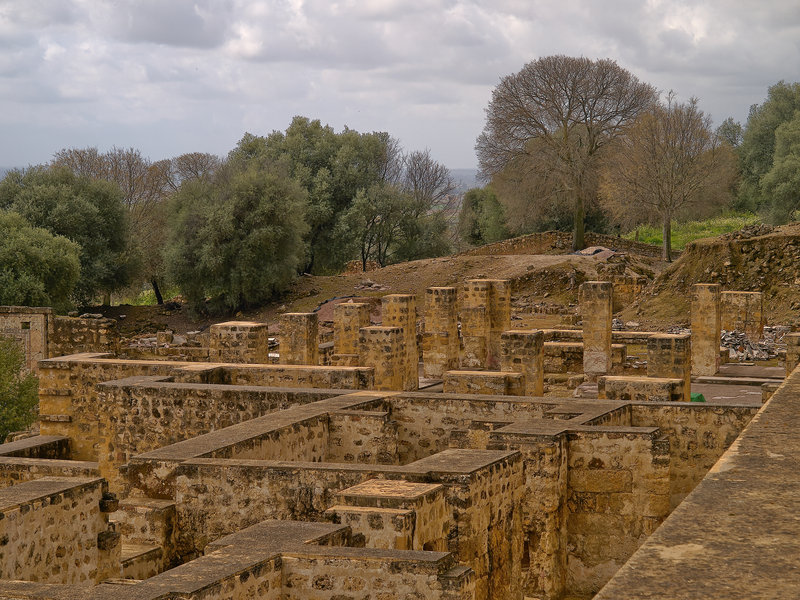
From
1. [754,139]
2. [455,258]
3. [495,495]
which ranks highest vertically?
Result: [754,139]

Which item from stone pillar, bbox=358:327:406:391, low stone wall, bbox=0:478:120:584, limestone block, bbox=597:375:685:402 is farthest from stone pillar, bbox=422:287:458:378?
low stone wall, bbox=0:478:120:584

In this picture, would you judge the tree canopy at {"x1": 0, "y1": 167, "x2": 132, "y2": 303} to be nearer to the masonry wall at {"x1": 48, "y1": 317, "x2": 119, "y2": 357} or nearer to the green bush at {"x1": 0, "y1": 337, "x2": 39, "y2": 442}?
the masonry wall at {"x1": 48, "y1": 317, "x2": 119, "y2": 357}

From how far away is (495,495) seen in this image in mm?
9516

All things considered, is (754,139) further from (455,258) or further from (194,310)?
(194,310)

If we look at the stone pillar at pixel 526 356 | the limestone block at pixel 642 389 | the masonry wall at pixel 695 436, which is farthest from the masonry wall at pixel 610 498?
the stone pillar at pixel 526 356

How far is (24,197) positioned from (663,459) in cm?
3668

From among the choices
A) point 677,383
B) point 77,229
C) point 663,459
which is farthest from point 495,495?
point 77,229

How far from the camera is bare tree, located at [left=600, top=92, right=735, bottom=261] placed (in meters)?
40.8

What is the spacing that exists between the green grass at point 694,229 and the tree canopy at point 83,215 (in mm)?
22366

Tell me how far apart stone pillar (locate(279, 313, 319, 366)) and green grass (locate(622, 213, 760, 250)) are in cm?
2972

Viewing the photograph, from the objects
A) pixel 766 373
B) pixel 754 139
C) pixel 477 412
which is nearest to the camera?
pixel 477 412

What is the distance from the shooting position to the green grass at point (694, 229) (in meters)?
47.8

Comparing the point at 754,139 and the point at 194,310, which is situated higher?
the point at 754,139

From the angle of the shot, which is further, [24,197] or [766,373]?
[24,197]
